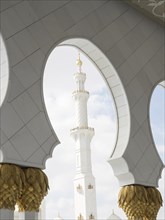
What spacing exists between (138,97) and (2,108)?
1.51 meters

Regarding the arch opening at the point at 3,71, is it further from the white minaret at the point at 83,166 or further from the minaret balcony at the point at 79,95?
the minaret balcony at the point at 79,95

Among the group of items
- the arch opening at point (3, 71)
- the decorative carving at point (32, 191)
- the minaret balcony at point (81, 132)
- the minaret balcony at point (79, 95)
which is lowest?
the decorative carving at point (32, 191)

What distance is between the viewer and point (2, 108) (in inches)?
106

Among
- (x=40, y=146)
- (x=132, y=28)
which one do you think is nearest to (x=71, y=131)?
(x=132, y=28)

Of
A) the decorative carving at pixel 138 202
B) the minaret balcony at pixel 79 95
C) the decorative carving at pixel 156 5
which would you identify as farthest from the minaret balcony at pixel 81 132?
the decorative carving at pixel 138 202

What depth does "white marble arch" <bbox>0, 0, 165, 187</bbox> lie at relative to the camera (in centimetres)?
279

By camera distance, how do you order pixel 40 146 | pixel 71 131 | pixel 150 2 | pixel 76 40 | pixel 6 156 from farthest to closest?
pixel 71 131 < pixel 150 2 < pixel 76 40 < pixel 40 146 < pixel 6 156

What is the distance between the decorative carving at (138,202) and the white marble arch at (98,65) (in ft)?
0.23

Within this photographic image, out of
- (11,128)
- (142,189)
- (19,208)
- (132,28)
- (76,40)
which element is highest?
(132,28)

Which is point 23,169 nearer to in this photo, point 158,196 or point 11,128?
point 11,128

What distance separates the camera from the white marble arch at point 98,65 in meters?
2.79

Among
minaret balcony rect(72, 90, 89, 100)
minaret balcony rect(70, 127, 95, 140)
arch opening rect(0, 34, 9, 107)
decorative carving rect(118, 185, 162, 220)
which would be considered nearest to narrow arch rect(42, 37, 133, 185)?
decorative carving rect(118, 185, 162, 220)

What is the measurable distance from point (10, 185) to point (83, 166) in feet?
29.5

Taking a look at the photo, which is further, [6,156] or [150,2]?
[150,2]
